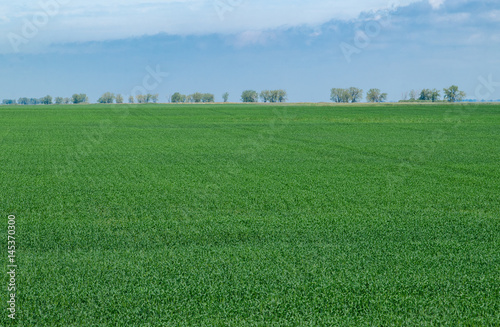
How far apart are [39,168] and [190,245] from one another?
493 inches

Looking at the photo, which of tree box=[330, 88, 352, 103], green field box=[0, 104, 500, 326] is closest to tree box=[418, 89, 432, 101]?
tree box=[330, 88, 352, 103]

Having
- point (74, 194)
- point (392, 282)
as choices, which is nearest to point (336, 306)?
point (392, 282)

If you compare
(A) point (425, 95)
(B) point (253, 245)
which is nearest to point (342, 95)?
(A) point (425, 95)

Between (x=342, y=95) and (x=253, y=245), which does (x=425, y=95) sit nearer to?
(x=342, y=95)

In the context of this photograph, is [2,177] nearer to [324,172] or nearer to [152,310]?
[324,172]

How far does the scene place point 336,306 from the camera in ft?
23.1

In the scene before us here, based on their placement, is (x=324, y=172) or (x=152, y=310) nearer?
(x=152, y=310)

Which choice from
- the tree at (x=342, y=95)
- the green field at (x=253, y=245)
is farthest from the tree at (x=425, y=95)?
the green field at (x=253, y=245)

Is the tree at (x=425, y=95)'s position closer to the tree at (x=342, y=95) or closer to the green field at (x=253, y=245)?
the tree at (x=342, y=95)

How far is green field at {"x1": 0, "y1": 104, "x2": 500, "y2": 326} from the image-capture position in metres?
6.94

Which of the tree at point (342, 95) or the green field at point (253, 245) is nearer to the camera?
the green field at point (253, 245)

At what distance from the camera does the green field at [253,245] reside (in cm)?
694

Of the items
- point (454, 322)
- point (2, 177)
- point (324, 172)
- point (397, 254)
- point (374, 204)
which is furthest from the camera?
point (324, 172)

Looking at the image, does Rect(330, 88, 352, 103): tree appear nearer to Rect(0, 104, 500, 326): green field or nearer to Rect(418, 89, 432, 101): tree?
Rect(418, 89, 432, 101): tree
